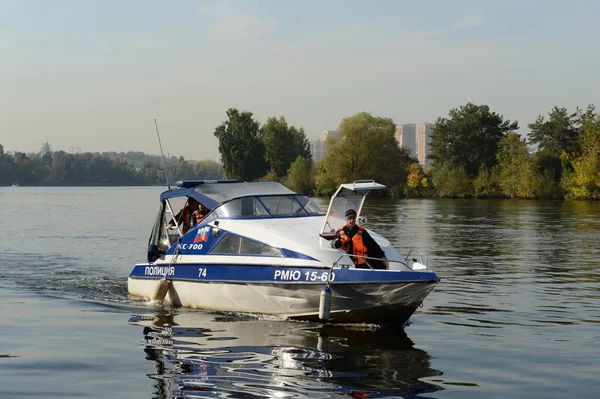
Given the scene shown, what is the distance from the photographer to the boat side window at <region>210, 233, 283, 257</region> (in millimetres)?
15586

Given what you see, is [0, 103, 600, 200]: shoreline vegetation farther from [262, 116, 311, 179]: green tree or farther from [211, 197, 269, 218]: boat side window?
[211, 197, 269, 218]: boat side window

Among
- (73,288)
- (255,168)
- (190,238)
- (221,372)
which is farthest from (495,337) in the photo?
(255,168)

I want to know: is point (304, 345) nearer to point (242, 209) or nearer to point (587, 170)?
point (242, 209)

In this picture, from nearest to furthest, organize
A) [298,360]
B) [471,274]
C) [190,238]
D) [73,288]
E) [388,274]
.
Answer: [298,360]
[388,274]
[190,238]
[73,288]
[471,274]

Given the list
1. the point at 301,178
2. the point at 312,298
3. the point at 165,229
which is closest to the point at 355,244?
the point at 312,298

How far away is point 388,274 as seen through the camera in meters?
14.2

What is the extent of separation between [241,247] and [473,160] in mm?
98387

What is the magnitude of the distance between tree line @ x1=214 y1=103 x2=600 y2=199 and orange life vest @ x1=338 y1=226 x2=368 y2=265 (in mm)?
83233

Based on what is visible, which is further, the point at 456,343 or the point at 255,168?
the point at 255,168

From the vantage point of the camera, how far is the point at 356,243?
49.8 ft

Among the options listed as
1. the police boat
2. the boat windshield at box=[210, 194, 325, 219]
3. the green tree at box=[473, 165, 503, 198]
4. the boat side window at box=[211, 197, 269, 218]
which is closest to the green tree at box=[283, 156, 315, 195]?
the green tree at box=[473, 165, 503, 198]

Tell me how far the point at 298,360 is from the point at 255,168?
12047 centimetres

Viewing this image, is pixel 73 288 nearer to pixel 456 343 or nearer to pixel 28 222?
pixel 456 343

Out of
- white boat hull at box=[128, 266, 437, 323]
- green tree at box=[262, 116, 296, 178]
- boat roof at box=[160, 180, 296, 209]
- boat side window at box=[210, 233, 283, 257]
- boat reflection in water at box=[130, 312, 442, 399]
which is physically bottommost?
boat reflection in water at box=[130, 312, 442, 399]
